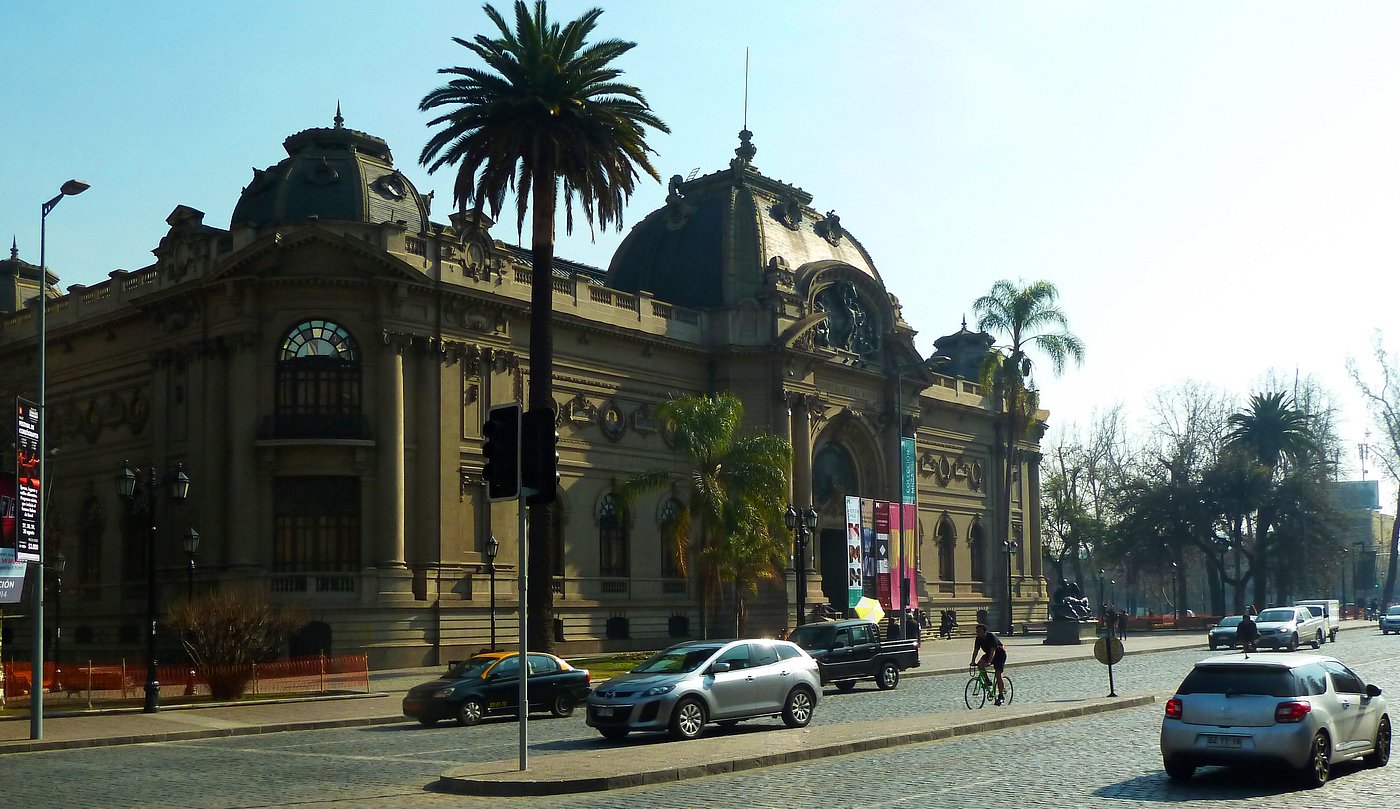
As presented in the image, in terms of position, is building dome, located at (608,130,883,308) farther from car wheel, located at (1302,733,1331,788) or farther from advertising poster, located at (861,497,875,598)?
car wheel, located at (1302,733,1331,788)

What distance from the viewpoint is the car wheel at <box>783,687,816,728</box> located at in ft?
79.0

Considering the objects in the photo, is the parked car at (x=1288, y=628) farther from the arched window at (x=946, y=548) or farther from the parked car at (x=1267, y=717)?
the parked car at (x=1267, y=717)

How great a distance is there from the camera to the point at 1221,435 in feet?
324

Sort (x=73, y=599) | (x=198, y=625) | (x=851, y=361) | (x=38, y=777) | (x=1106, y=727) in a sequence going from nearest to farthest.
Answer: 1. (x=38, y=777)
2. (x=1106, y=727)
3. (x=198, y=625)
4. (x=73, y=599)
5. (x=851, y=361)

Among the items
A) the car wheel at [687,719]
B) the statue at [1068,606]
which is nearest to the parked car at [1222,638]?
the statue at [1068,606]

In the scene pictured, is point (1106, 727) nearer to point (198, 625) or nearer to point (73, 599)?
point (198, 625)

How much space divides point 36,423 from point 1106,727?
66.0 feet

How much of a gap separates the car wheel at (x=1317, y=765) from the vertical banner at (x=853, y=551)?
1607 inches

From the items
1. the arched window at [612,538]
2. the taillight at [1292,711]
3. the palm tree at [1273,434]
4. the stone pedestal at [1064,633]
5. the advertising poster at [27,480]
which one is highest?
the palm tree at [1273,434]

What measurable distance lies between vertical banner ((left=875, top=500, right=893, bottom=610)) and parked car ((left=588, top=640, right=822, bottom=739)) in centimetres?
3563

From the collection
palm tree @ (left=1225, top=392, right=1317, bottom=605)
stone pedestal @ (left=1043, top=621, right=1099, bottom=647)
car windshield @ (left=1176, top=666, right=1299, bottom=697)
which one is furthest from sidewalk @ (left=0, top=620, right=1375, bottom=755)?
palm tree @ (left=1225, top=392, right=1317, bottom=605)

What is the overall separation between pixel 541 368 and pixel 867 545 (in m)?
24.8

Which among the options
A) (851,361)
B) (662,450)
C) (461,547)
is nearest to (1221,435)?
(851,361)

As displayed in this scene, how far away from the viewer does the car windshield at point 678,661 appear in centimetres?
2323
